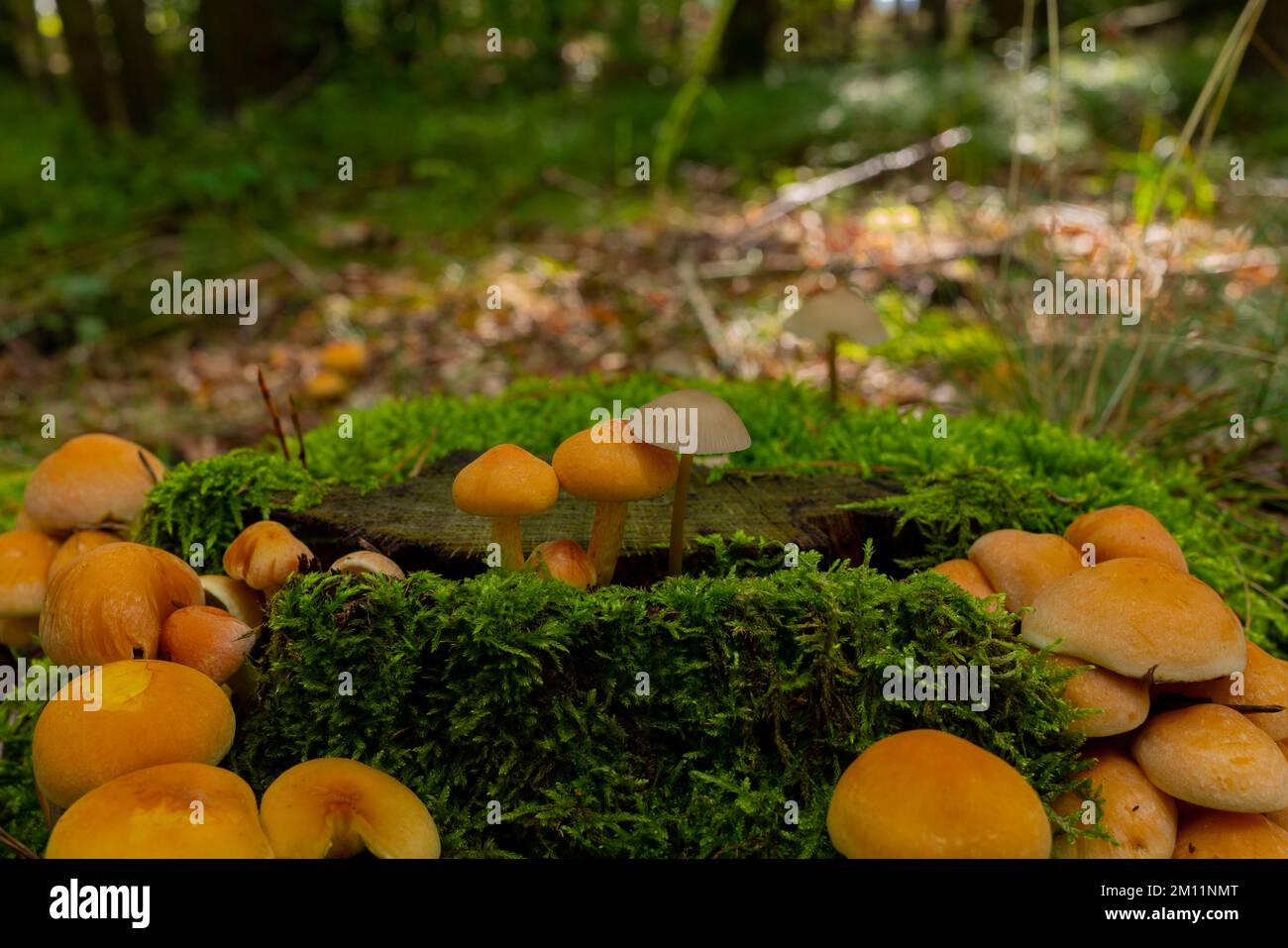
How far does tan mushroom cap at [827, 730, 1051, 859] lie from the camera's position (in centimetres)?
160

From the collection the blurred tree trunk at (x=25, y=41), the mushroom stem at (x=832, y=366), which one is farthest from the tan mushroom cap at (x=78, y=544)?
the blurred tree trunk at (x=25, y=41)

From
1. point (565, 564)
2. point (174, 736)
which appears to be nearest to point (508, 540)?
point (565, 564)

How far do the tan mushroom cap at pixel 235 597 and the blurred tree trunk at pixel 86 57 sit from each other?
9.31 m

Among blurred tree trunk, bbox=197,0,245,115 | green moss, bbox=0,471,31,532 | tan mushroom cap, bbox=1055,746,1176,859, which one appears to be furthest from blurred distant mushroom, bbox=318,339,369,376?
blurred tree trunk, bbox=197,0,245,115

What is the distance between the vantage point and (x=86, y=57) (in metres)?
9.61

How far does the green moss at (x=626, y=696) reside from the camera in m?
2.09

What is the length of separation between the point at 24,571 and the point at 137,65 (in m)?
9.28

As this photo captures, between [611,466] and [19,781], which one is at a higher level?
[611,466]

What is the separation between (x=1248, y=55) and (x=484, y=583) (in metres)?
13.3

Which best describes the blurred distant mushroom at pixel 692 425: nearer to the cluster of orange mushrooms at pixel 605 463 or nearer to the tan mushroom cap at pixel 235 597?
the cluster of orange mushrooms at pixel 605 463

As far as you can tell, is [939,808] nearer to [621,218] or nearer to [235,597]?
[235,597]

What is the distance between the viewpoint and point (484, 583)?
2.12 metres

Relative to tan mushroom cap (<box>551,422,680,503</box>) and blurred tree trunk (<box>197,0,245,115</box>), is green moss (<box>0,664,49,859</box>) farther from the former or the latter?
blurred tree trunk (<box>197,0,245,115</box>)
